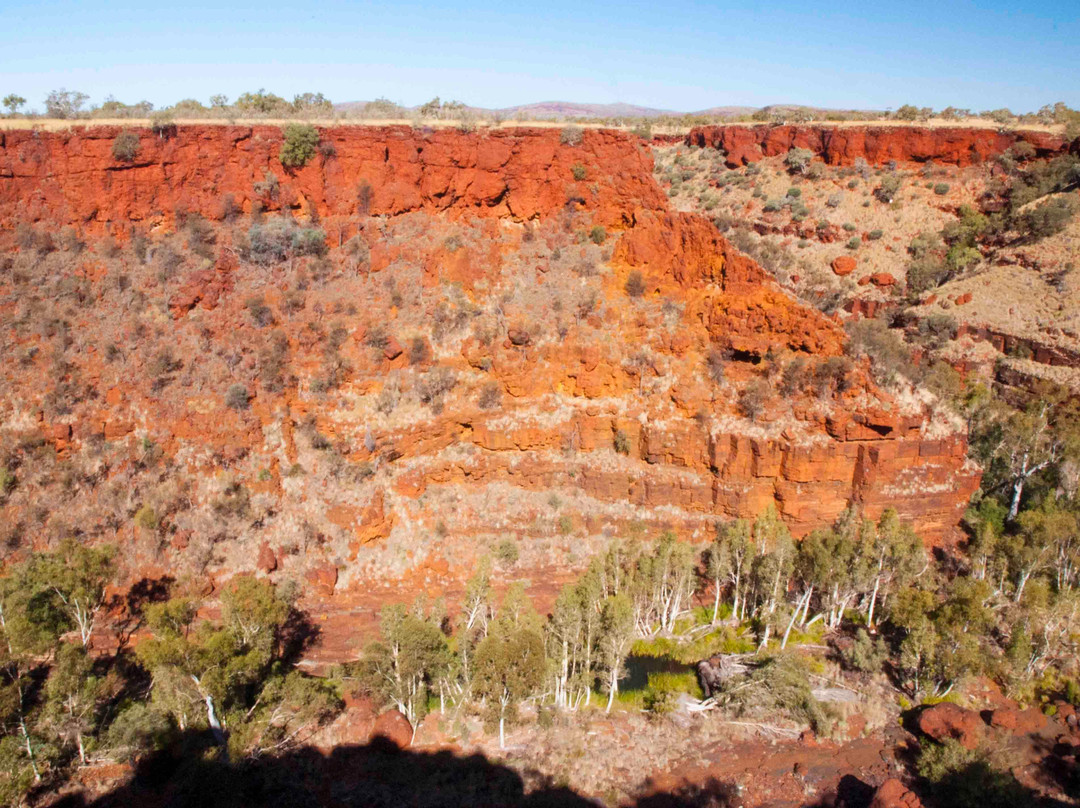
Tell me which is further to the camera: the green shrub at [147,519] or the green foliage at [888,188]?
the green foliage at [888,188]

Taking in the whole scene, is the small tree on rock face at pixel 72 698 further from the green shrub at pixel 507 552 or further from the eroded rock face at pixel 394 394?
the green shrub at pixel 507 552

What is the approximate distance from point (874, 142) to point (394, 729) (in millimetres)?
50387

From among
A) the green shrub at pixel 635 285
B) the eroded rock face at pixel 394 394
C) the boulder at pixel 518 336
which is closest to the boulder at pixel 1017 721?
the eroded rock face at pixel 394 394

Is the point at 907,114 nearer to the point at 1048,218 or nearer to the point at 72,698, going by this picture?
the point at 1048,218

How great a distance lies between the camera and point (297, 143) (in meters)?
28.6

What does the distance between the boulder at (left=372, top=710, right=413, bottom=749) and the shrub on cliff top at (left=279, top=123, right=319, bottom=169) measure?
78.0 feet

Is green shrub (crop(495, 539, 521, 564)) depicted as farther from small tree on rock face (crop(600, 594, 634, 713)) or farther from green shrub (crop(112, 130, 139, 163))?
green shrub (crop(112, 130, 139, 163))

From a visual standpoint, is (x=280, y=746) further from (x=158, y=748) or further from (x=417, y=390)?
(x=417, y=390)

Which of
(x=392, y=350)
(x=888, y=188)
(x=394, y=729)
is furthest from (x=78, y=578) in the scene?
(x=888, y=188)

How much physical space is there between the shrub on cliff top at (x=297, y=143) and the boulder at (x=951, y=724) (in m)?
31.4

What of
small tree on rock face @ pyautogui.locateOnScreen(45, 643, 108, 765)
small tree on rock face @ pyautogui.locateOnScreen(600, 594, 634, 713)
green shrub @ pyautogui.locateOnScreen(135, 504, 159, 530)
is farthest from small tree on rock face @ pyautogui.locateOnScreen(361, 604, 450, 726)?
green shrub @ pyautogui.locateOnScreen(135, 504, 159, 530)

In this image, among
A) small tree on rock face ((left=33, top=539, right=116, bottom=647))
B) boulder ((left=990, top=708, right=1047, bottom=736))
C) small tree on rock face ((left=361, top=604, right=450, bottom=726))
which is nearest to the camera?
small tree on rock face ((left=361, top=604, right=450, bottom=726))

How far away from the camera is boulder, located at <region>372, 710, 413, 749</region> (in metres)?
16.9

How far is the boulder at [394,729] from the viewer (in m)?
16.9
